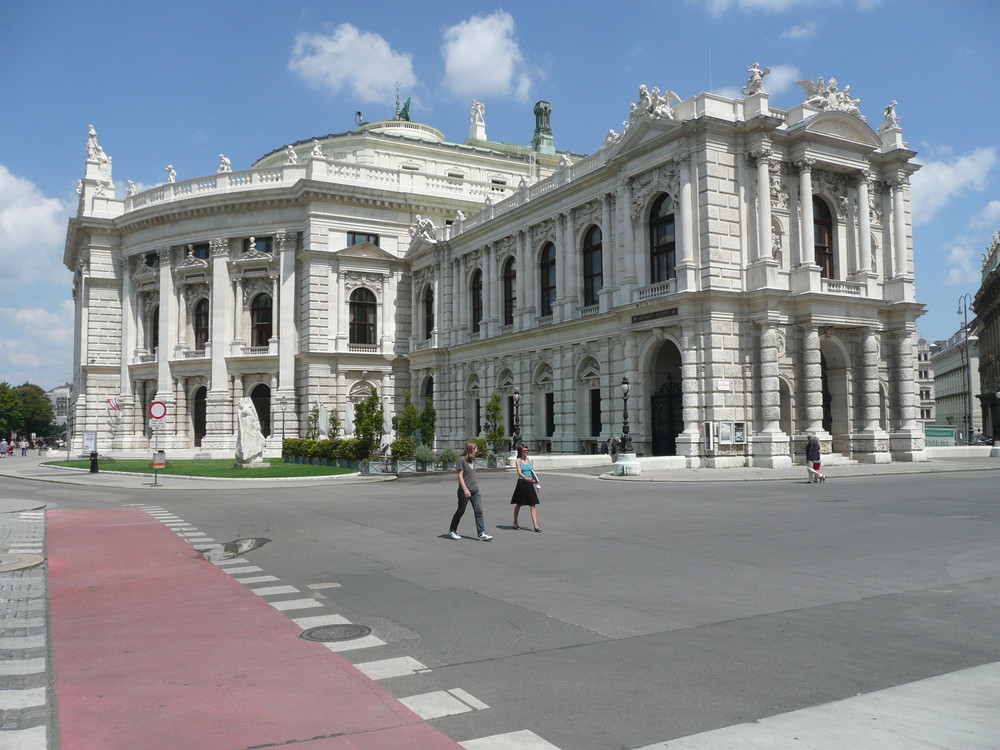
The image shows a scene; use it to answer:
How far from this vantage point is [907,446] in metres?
37.1

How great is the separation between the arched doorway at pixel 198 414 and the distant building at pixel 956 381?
91.9 meters

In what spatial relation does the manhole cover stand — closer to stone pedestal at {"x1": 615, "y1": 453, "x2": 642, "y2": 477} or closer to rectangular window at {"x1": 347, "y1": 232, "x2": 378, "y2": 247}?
stone pedestal at {"x1": 615, "y1": 453, "x2": 642, "y2": 477}

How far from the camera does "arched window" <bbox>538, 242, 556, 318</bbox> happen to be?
A: 45.5 m

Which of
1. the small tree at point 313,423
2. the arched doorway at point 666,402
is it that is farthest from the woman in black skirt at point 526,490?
the small tree at point 313,423

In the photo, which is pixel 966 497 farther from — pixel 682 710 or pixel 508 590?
pixel 682 710

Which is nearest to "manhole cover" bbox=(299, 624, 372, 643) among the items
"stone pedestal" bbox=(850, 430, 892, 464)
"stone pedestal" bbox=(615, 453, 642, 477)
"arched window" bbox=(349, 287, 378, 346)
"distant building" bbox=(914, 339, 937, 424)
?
"stone pedestal" bbox=(615, 453, 642, 477)

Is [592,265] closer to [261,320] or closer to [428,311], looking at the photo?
[428,311]

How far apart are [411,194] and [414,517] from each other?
41894 mm

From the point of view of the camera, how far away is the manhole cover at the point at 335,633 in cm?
793

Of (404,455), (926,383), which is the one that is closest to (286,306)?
(404,455)

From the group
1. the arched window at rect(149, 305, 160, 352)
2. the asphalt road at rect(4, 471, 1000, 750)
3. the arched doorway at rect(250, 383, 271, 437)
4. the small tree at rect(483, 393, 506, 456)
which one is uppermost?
the arched window at rect(149, 305, 160, 352)

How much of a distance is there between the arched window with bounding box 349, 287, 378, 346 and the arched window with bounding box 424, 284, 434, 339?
3.54 meters

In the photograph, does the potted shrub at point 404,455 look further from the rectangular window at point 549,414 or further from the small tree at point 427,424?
the rectangular window at point 549,414

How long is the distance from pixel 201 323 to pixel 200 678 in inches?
2213
